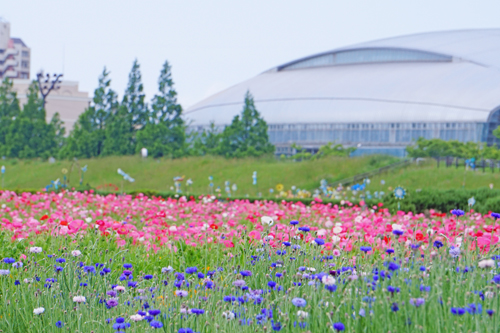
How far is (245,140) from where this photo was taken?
3306 centimetres

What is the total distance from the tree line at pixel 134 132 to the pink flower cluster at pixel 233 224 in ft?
57.5

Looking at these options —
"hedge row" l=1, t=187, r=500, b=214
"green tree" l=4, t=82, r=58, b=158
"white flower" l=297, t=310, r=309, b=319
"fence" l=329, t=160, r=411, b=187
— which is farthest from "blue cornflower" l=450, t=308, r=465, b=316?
"green tree" l=4, t=82, r=58, b=158

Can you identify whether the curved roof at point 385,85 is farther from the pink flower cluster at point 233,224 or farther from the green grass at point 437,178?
the pink flower cluster at point 233,224

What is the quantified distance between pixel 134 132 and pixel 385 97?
1926 cm

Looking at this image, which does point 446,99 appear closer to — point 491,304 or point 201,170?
point 201,170

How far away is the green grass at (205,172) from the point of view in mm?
25000

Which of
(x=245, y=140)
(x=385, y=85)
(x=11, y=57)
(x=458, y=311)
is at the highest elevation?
(x=11, y=57)

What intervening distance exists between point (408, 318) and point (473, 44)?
54.9m

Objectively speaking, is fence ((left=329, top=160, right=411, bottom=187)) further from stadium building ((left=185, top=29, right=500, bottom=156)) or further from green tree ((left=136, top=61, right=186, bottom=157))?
stadium building ((left=185, top=29, right=500, bottom=156))

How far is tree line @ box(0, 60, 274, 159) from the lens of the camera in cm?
3300

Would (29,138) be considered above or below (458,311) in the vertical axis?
above

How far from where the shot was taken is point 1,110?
44.0 metres

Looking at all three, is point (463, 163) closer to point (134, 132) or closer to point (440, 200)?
point (440, 200)

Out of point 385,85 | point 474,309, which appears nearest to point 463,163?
point 385,85
